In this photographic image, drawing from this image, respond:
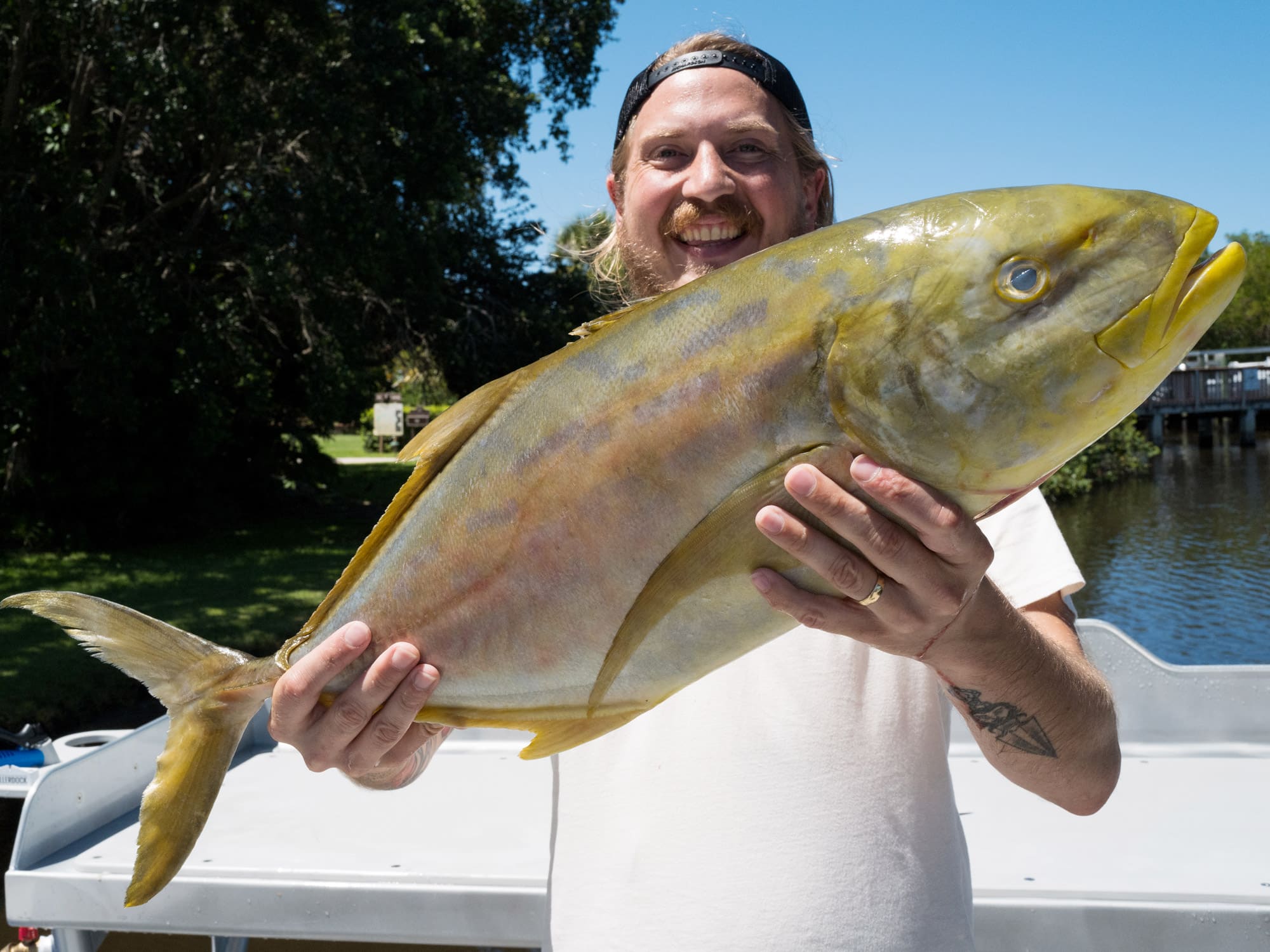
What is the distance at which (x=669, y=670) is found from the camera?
1.62m

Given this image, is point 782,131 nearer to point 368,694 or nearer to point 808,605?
point 808,605

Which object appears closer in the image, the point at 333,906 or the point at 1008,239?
the point at 1008,239

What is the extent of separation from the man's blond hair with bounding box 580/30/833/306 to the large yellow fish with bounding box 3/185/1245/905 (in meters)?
1.08

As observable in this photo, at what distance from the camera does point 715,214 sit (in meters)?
2.36

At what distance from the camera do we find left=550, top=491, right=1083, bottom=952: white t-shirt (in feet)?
6.15

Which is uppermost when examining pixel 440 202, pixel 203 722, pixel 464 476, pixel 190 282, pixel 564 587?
pixel 440 202

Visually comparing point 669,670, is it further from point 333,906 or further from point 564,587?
point 333,906

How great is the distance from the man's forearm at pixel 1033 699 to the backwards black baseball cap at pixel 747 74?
1.36 m

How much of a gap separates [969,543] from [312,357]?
15449 mm

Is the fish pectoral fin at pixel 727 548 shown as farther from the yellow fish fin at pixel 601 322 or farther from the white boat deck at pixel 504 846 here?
the white boat deck at pixel 504 846

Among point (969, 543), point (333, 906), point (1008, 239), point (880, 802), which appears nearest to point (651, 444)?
point (969, 543)

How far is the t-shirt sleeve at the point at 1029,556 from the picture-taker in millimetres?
2016

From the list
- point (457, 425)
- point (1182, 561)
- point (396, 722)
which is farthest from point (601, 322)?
point (1182, 561)

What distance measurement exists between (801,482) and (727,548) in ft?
0.54
